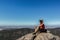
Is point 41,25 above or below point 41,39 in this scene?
above

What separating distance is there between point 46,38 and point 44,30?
5.88 ft

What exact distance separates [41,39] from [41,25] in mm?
2257

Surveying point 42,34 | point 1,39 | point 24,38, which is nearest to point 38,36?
point 42,34

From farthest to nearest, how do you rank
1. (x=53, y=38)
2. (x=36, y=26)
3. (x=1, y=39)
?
(x=1, y=39) < (x=36, y=26) < (x=53, y=38)

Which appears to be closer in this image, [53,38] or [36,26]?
[53,38]

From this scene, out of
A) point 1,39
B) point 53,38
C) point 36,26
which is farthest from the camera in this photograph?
point 1,39

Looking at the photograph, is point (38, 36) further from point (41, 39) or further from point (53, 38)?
point (53, 38)

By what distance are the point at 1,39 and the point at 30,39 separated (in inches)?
4197

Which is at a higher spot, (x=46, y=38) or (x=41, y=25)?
(x=41, y=25)

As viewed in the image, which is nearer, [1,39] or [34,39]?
[34,39]

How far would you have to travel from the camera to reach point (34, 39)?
2745 cm

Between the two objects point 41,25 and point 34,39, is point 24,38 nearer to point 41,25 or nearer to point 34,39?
point 34,39

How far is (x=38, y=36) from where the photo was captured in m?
27.2

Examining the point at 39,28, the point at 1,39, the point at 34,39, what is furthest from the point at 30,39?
the point at 1,39
